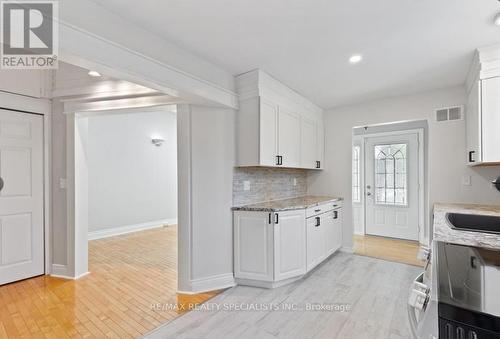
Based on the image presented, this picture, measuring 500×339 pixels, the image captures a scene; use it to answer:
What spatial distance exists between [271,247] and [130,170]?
4287mm

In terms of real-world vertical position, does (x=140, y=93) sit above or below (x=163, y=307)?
above

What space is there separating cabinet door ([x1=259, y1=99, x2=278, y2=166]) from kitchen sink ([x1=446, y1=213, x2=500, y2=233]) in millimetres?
1869

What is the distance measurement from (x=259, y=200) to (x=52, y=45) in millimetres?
2652

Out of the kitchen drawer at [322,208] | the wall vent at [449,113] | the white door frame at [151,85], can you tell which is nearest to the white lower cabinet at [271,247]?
the kitchen drawer at [322,208]

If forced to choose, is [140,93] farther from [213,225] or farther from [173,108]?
[213,225]

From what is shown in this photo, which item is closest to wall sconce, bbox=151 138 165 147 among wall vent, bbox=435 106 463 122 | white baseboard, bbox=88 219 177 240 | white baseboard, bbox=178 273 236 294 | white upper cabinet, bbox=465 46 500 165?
white baseboard, bbox=88 219 177 240

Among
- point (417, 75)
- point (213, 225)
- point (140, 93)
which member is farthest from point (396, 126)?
point (140, 93)

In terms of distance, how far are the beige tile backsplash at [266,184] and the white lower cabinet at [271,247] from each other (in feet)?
1.06

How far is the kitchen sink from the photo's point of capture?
7.86 ft

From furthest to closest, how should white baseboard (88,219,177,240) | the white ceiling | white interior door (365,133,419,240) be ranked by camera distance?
white baseboard (88,219,177,240), white interior door (365,133,419,240), the white ceiling

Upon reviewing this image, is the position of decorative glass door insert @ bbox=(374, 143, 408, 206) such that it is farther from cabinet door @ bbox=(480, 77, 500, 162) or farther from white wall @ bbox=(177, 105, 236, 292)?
white wall @ bbox=(177, 105, 236, 292)

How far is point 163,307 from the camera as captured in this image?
253 cm

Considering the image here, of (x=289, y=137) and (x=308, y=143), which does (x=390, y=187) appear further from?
(x=289, y=137)

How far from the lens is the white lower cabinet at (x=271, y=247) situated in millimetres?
2873
